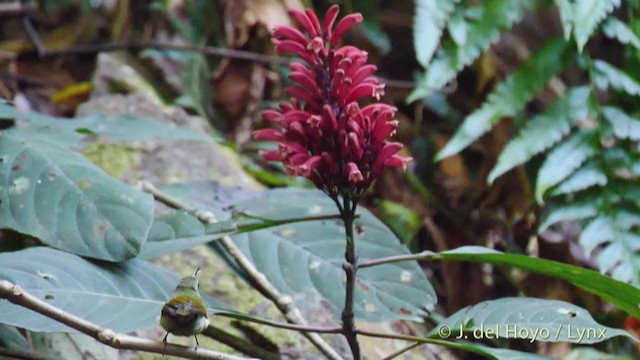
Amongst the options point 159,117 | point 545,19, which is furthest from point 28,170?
point 545,19

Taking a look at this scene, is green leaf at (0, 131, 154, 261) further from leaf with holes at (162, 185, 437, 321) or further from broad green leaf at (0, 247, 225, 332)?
leaf with holes at (162, 185, 437, 321)

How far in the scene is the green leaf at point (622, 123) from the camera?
1.78 meters

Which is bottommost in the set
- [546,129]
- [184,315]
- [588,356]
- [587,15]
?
[588,356]

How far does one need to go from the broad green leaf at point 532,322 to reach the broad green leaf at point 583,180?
842 millimetres

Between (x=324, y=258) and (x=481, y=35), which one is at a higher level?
(x=481, y=35)

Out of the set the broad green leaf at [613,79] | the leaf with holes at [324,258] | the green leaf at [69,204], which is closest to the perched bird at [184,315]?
the green leaf at [69,204]

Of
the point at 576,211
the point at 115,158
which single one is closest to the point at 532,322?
the point at 576,211

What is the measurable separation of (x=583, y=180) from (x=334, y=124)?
3.54 feet

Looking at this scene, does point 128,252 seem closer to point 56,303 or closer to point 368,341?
point 56,303

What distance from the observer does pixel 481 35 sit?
6.59 ft

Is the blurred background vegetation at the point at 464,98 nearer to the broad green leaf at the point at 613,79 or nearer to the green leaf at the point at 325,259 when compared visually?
the broad green leaf at the point at 613,79

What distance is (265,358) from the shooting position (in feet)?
4.00

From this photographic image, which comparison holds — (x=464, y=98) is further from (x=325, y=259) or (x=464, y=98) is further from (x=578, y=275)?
(x=578, y=275)

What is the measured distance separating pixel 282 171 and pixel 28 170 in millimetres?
1336
